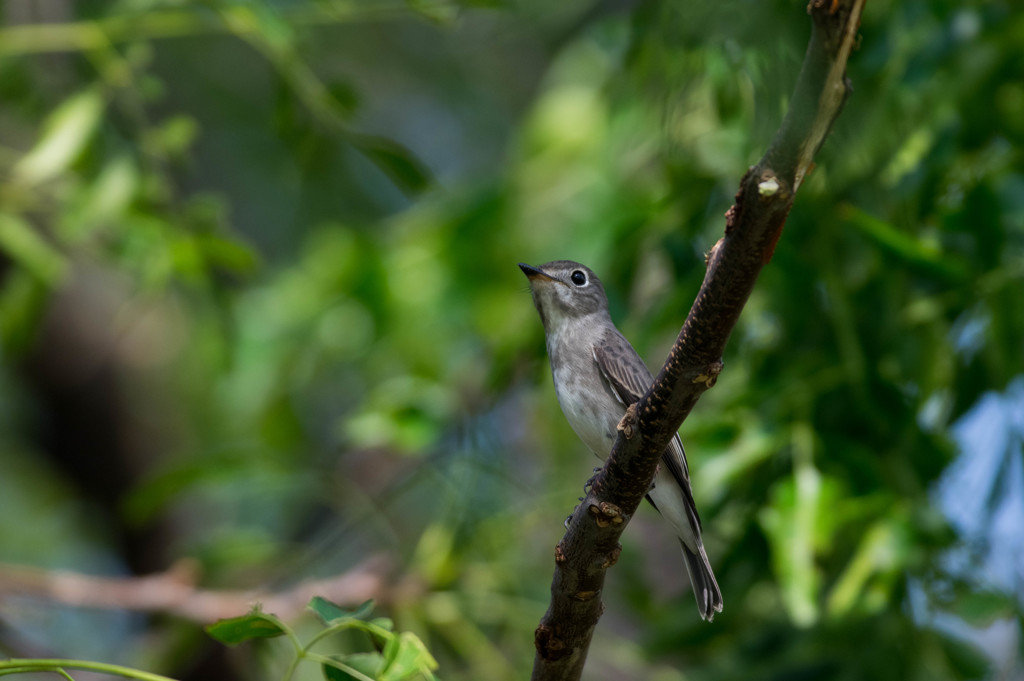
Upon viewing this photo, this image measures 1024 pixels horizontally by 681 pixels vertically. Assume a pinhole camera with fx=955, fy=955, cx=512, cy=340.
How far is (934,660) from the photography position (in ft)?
10.2

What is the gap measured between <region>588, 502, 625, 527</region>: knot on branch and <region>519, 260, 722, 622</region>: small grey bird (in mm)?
816

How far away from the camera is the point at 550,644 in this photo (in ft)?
6.55

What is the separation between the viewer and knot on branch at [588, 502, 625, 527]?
71.9 inches

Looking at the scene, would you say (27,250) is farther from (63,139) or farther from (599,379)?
(599,379)

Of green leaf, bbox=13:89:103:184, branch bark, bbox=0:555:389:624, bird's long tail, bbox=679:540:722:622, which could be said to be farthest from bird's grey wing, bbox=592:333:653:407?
green leaf, bbox=13:89:103:184

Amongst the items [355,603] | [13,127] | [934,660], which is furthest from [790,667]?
[13,127]

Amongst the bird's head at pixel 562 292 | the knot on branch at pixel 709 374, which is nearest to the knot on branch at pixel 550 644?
the knot on branch at pixel 709 374

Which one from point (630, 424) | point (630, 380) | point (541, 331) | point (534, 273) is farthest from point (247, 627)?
point (541, 331)

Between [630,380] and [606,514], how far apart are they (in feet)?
3.18

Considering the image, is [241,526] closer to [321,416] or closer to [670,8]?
[321,416]

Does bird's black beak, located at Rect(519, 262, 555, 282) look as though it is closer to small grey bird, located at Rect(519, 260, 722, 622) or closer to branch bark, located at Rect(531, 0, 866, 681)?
small grey bird, located at Rect(519, 260, 722, 622)

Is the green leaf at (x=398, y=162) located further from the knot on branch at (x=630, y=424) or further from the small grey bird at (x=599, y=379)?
the knot on branch at (x=630, y=424)

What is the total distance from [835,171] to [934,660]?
5.30 feet

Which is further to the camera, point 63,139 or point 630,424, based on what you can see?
point 63,139
